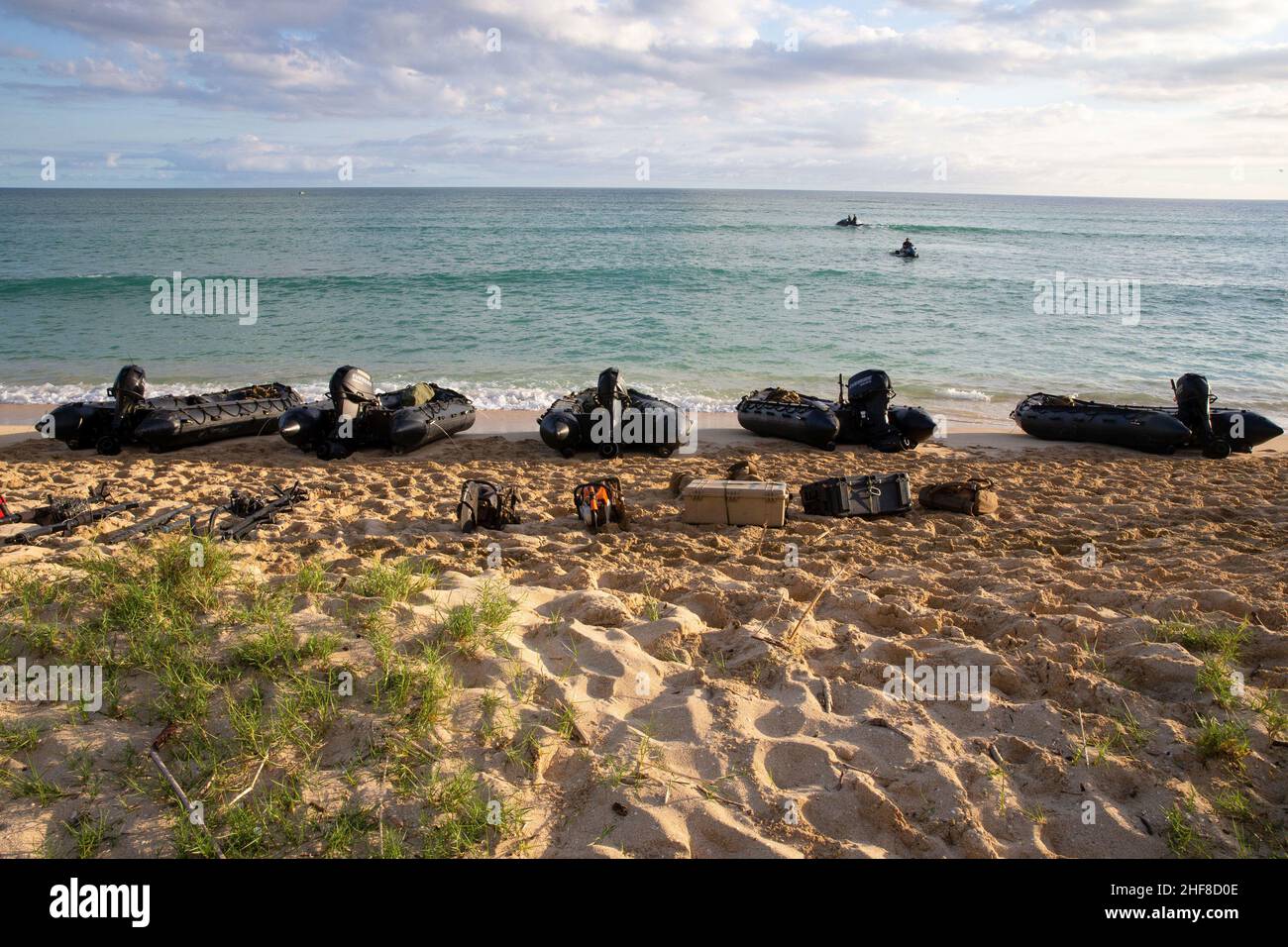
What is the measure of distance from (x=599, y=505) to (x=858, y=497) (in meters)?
2.50

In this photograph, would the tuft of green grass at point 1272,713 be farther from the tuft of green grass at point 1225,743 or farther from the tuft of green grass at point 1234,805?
the tuft of green grass at point 1234,805

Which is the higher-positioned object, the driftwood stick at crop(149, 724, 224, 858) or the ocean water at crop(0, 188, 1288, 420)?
the ocean water at crop(0, 188, 1288, 420)

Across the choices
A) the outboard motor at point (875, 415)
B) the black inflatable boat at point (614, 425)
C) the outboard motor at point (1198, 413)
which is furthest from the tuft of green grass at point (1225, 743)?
the outboard motor at point (1198, 413)

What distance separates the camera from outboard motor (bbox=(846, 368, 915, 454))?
427 inches

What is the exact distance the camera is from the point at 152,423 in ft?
32.6

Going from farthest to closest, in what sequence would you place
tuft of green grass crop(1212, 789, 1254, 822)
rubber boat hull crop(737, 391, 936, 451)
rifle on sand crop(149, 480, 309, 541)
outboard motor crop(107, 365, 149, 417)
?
1. rubber boat hull crop(737, 391, 936, 451)
2. outboard motor crop(107, 365, 149, 417)
3. rifle on sand crop(149, 480, 309, 541)
4. tuft of green grass crop(1212, 789, 1254, 822)

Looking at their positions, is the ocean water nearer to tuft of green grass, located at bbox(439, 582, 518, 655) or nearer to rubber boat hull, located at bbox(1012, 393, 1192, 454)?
rubber boat hull, located at bbox(1012, 393, 1192, 454)

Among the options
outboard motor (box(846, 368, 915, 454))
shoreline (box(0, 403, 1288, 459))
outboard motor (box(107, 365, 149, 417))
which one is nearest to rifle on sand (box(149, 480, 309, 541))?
shoreline (box(0, 403, 1288, 459))

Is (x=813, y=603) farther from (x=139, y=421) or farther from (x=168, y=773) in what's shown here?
(x=139, y=421)

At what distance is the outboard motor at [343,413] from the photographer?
32.7ft

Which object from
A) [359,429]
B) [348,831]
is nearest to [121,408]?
[359,429]

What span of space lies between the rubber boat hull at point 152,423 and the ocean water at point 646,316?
4228mm
